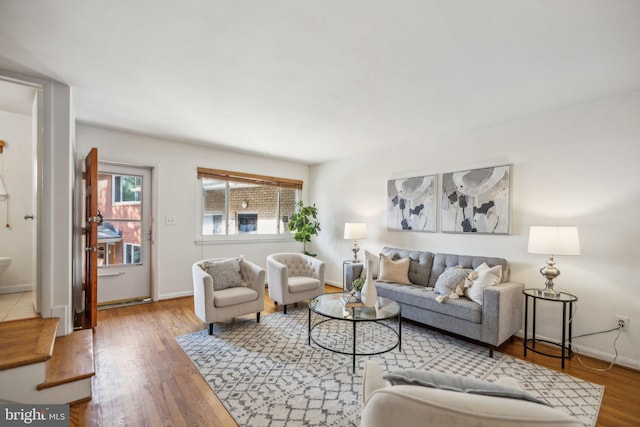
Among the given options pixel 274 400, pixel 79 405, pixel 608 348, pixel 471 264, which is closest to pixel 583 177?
pixel 471 264

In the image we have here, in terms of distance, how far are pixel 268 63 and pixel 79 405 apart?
273 centimetres

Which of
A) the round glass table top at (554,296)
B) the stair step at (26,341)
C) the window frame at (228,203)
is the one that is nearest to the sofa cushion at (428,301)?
the round glass table top at (554,296)

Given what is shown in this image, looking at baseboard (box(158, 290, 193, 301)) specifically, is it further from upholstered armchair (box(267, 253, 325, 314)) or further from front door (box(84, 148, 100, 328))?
upholstered armchair (box(267, 253, 325, 314))

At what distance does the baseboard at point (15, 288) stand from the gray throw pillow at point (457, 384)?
465 cm

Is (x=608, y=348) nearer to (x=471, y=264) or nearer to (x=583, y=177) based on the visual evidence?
(x=471, y=264)

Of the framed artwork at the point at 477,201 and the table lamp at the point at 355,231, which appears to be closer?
the framed artwork at the point at 477,201

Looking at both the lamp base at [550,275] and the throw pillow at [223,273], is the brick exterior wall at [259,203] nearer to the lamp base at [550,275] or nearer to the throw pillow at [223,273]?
the throw pillow at [223,273]

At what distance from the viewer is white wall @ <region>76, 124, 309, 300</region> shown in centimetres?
402

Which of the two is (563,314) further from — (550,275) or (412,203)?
(412,203)

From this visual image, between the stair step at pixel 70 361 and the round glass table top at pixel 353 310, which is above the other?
the round glass table top at pixel 353 310

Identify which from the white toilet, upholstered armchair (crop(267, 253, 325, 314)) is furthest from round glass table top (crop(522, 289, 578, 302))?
the white toilet

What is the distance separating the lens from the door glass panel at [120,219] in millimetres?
4039

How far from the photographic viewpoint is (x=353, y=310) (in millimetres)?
2756

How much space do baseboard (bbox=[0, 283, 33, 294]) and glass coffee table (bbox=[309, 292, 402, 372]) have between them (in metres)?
3.53
